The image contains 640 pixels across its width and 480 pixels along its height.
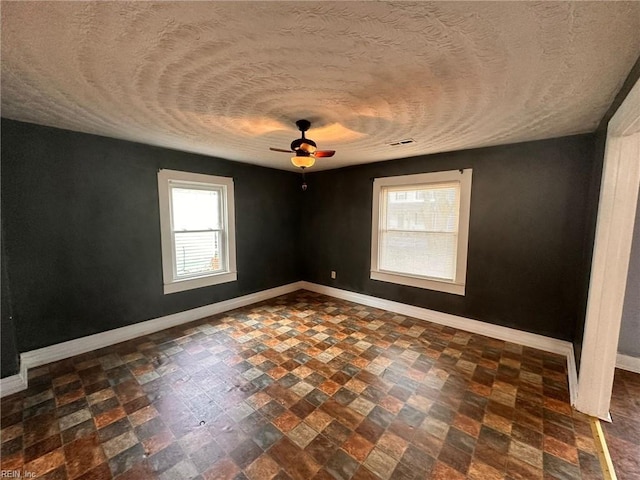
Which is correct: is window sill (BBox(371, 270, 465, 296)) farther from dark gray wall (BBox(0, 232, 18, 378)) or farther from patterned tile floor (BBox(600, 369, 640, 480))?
dark gray wall (BBox(0, 232, 18, 378))

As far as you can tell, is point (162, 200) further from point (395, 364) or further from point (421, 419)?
point (421, 419)

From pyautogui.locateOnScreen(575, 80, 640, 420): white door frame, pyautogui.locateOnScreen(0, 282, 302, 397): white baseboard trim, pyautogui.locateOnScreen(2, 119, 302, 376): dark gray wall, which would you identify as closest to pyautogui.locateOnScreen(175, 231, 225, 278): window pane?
pyautogui.locateOnScreen(2, 119, 302, 376): dark gray wall

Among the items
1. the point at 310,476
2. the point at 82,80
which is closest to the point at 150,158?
the point at 82,80

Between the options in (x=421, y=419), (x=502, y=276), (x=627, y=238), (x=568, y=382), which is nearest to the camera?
(x=627, y=238)

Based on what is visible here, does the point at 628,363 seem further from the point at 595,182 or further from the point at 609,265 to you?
the point at 595,182

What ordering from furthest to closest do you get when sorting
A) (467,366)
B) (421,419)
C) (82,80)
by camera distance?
(467,366) → (421,419) → (82,80)

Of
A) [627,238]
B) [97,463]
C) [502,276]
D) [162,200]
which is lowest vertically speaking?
[97,463]

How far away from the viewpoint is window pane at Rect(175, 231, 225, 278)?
366 cm

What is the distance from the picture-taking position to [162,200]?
3.37 metres

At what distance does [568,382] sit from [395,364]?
1523mm

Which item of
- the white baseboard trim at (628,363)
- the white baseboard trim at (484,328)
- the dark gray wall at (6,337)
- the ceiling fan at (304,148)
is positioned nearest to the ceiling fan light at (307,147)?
the ceiling fan at (304,148)

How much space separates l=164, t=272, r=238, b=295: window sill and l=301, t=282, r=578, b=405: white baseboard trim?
6.40 feet

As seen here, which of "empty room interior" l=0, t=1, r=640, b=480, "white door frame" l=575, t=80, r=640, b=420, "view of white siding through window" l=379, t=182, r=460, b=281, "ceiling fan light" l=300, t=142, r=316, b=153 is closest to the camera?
"empty room interior" l=0, t=1, r=640, b=480

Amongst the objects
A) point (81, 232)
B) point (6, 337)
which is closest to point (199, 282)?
point (81, 232)
